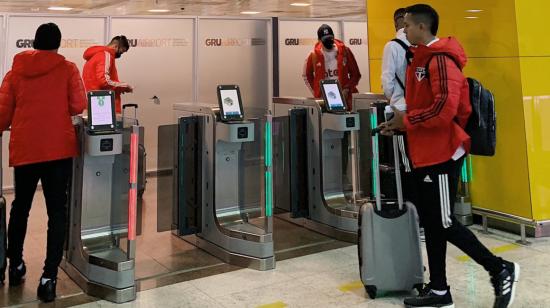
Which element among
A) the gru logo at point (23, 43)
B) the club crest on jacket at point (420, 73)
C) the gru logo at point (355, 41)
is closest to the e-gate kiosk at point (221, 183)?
the club crest on jacket at point (420, 73)

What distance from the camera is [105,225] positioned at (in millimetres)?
3367

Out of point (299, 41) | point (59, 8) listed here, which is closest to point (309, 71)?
point (299, 41)

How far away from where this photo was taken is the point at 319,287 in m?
3.18

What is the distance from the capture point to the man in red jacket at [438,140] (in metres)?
2.58

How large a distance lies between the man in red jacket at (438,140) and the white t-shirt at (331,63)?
2.77 metres

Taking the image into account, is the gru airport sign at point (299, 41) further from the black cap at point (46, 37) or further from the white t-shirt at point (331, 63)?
the black cap at point (46, 37)

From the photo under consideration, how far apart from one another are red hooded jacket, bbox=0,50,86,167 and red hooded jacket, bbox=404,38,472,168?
6.03 feet

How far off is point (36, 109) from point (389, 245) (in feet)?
6.66

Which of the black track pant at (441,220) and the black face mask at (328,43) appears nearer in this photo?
the black track pant at (441,220)

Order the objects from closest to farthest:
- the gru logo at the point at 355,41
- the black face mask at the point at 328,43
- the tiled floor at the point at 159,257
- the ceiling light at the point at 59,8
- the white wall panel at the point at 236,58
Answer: the tiled floor at the point at 159,257 → the black face mask at the point at 328,43 → the white wall panel at the point at 236,58 → the gru logo at the point at 355,41 → the ceiling light at the point at 59,8

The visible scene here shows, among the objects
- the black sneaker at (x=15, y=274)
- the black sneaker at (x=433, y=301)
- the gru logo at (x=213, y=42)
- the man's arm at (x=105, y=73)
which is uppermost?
the gru logo at (x=213, y=42)

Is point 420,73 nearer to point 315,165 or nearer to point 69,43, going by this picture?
point 315,165

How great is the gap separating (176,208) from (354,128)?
4.79 feet

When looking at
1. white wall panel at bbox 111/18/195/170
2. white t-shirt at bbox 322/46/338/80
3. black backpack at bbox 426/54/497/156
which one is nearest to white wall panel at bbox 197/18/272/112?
white wall panel at bbox 111/18/195/170
